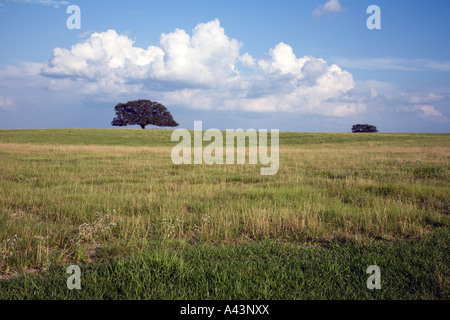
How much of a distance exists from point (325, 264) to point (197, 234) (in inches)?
106

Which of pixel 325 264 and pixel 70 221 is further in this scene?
pixel 70 221

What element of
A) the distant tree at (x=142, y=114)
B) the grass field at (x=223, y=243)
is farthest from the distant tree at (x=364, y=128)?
the grass field at (x=223, y=243)

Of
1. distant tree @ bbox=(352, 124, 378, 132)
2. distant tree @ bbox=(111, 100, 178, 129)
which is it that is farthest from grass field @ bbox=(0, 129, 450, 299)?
distant tree @ bbox=(352, 124, 378, 132)

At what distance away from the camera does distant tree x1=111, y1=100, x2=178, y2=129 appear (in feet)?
257

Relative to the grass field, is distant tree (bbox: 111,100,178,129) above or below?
above

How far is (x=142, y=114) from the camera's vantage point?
3135 inches

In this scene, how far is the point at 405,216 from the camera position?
687 centimetres

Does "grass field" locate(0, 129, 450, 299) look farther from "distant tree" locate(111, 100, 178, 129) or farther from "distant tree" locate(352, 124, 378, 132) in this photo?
"distant tree" locate(352, 124, 378, 132)

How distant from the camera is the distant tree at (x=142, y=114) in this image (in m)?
78.2

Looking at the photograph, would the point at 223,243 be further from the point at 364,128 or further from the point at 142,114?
the point at 364,128
